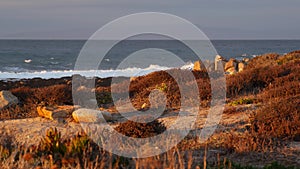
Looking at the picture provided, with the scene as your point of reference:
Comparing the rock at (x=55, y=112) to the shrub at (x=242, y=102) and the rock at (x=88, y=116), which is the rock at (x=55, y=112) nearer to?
the rock at (x=88, y=116)

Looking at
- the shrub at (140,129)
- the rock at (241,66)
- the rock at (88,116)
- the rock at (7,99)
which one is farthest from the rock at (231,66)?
the shrub at (140,129)

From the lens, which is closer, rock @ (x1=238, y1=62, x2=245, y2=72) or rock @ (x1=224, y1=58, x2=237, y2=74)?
rock @ (x1=238, y1=62, x2=245, y2=72)

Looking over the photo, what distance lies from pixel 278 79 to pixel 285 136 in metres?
5.98

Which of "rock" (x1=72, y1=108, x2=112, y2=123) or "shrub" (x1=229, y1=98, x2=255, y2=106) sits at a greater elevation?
"shrub" (x1=229, y1=98, x2=255, y2=106)

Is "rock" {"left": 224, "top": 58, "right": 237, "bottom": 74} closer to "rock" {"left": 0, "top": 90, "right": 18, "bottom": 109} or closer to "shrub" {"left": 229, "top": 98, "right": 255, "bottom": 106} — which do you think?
"shrub" {"left": 229, "top": 98, "right": 255, "bottom": 106}

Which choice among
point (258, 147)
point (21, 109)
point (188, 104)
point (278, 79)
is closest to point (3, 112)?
point (21, 109)

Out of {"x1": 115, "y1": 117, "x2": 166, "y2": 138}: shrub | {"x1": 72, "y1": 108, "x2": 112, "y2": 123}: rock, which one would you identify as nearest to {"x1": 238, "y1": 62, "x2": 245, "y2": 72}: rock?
{"x1": 72, "y1": 108, "x2": 112, "y2": 123}: rock

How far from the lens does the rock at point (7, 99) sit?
13.1 m

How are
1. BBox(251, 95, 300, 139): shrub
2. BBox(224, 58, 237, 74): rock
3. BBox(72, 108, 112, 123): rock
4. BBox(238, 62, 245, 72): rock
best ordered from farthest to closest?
BBox(224, 58, 237, 74): rock < BBox(238, 62, 245, 72): rock < BBox(72, 108, 112, 123): rock < BBox(251, 95, 300, 139): shrub

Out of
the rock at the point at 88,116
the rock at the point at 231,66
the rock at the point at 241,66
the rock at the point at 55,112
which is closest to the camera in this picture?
the rock at the point at 88,116

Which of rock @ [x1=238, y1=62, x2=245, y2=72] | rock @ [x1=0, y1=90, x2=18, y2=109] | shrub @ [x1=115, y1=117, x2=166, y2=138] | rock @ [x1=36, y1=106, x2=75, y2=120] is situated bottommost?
shrub @ [x1=115, y1=117, x2=166, y2=138]

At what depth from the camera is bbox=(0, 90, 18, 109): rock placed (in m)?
13.1

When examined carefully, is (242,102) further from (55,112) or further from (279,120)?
(55,112)

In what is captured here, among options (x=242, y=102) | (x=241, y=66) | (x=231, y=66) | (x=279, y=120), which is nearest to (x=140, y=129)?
(x=279, y=120)
